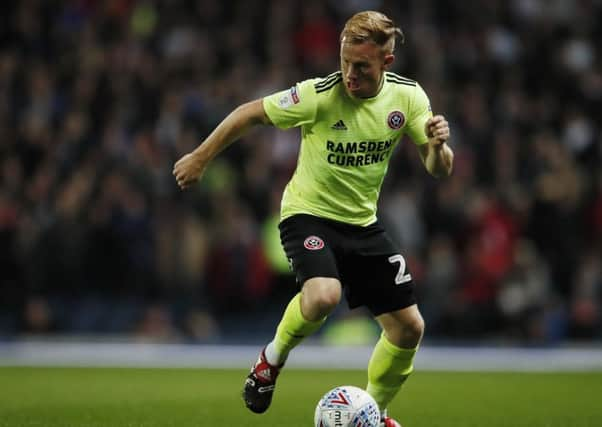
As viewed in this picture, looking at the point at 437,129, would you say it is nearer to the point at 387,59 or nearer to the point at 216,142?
the point at 387,59

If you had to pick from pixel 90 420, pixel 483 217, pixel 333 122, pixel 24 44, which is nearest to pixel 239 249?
pixel 483 217

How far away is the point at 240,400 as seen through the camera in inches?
379

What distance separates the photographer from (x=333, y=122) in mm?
6812

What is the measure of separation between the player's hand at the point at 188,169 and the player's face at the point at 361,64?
98 cm

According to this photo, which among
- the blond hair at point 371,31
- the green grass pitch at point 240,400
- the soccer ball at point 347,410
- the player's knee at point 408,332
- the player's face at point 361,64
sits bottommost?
the green grass pitch at point 240,400

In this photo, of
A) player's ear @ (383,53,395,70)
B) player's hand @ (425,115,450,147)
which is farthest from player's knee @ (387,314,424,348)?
player's ear @ (383,53,395,70)

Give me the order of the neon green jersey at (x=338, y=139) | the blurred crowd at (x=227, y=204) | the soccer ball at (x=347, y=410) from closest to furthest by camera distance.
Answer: the soccer ball at (x=347, y=410)
the neon green jersey at (x=338, y=139)
the blurred crowd at (x=227, y=204)

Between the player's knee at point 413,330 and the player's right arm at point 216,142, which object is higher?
the player's right arm at point 216,142

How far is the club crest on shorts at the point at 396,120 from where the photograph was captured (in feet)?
22.6

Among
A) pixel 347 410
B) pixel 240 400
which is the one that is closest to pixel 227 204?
pixel 240 400

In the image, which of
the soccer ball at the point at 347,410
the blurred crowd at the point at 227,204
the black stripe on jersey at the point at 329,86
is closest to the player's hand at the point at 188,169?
the black stripe on jersey at the point at 329,86

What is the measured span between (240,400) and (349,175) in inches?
133

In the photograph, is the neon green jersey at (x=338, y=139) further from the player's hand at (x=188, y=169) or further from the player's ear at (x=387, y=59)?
the player's hand at (x=188, y=169)

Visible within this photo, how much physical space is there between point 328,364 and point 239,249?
1.98 meters
